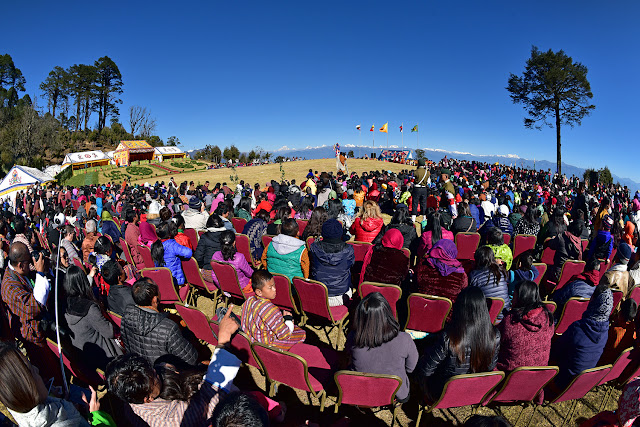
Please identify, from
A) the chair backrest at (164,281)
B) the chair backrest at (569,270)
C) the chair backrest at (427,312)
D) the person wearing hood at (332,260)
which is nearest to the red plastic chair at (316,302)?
the person wearing hood at (332,260)

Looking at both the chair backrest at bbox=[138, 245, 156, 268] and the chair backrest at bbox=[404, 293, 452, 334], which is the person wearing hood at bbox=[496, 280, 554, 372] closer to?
the chair backrest at bbox=[404, 293, 452, 334]

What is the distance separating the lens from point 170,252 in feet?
17.3

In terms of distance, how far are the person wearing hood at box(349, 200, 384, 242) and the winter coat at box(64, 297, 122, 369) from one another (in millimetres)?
4441

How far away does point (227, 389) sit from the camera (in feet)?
7.64

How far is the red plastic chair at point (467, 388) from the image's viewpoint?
245cm

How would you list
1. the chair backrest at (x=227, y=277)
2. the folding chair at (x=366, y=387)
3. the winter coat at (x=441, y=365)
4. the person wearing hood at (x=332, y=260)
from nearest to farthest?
the folding chair at (x=366, y=387)
the winter coat at (x=441, y=365)
the person wearing hood at (x=332, y=260)
the chair backrest at (x=227, y=277)

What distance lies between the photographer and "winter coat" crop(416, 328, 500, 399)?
9.03 feet

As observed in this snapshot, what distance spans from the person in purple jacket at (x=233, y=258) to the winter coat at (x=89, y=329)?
1660 millimetres

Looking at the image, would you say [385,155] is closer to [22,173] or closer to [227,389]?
[22,173]

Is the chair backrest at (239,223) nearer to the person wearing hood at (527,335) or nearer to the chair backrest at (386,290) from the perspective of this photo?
the chair backrest at (386,290)

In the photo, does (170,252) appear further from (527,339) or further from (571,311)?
(571,311)

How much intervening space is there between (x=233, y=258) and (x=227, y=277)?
0.92 ft

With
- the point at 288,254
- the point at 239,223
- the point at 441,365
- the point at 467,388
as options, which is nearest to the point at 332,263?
the point at 288,254

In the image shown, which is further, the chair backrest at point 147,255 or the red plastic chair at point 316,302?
the chair backrest at point 147,255
